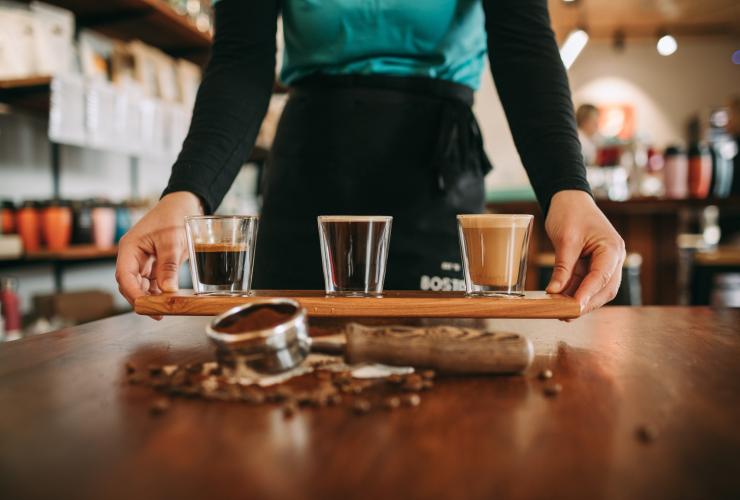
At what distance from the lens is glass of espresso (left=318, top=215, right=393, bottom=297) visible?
0.80 metres

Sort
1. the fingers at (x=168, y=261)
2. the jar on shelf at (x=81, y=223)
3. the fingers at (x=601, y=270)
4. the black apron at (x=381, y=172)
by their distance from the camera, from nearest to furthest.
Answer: the fingers at (x=601, y=270) < the fingers at (x=168, y=261) < the black apron at (x=381, y=172) < the jar on shelf at (x=81, y=223)

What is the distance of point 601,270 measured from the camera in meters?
0.78

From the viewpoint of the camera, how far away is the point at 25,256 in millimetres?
2094

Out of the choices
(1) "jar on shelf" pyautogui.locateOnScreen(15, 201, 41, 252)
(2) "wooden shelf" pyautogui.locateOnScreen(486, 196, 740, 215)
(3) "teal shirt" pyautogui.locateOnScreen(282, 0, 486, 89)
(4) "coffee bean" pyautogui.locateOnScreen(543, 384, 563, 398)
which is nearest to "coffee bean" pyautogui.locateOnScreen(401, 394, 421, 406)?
(4) "coffee bean" pyautogui.locateOnScreen(543, 384, 563, 398)

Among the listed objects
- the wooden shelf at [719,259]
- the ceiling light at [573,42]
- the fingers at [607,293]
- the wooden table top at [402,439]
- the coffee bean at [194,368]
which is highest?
the ceiling light at [573,42]

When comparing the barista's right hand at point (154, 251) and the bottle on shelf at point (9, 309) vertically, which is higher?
the barista's right hand at point (154, 251)

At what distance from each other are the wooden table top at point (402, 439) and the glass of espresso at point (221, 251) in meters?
0.18

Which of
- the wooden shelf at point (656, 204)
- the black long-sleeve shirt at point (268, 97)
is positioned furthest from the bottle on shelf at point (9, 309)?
the wooden shelf at point (656, 204)

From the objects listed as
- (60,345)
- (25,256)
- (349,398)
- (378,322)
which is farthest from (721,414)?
(25,256)

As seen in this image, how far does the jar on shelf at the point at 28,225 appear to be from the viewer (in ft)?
6.97

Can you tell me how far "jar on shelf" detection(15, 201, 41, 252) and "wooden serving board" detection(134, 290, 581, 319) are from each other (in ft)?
5.11

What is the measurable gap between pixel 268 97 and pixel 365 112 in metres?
0.19

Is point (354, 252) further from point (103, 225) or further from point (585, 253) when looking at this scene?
point (103, 225)

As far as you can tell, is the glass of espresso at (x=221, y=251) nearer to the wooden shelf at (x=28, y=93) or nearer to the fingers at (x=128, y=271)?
the fingers at (x=128, y=271)
